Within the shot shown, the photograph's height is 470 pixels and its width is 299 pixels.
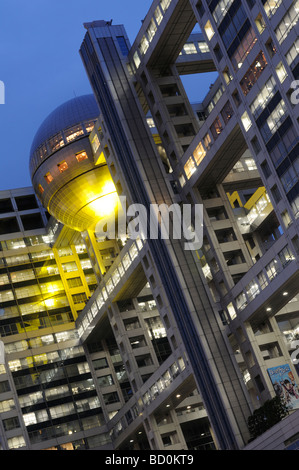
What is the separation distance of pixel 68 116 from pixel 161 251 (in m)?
35.0

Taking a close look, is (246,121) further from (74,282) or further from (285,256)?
(74,282)

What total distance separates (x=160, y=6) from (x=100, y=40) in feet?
47.8

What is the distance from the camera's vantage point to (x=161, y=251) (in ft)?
305

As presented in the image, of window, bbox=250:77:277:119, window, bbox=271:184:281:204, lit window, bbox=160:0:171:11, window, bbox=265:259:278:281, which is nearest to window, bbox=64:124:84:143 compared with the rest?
lit window, bbox=160:0:171:11

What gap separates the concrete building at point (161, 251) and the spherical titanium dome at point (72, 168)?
308mm

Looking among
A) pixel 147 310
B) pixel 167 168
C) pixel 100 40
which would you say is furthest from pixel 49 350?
pixel 100 40

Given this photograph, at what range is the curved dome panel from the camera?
116 metres

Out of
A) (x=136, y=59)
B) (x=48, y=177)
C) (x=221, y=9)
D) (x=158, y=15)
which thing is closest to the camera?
(x=221, y=9)

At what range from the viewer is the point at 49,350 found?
12481cm

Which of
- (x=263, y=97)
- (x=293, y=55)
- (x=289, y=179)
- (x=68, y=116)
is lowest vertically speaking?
(x=289, y=179)

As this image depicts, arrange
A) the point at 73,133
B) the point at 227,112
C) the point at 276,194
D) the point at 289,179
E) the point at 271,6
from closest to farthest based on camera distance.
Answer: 1. the point at 271,6
2. the point at 289,179
3. the point at 276,194
4. the point at 227,112
5. the point at 73,133

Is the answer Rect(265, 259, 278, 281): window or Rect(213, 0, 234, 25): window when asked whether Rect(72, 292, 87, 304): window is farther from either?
Rect(213, 0, 234, 25): window

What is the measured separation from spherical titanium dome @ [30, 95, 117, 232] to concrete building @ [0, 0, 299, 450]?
308mm

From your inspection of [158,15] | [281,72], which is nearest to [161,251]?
[158,15]
